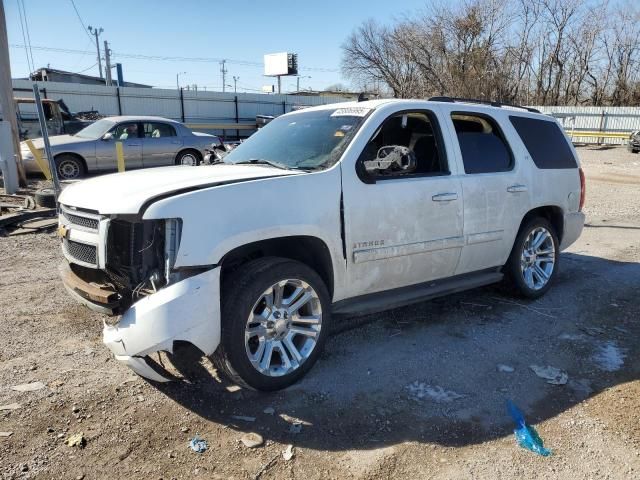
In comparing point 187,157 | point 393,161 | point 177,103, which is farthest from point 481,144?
point 177,103

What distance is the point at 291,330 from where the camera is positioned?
11.4 ft

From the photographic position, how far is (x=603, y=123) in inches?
1296

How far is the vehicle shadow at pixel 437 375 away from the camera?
3.06 m

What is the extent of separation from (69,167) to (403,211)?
1153 cm

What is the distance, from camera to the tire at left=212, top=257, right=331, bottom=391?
3.12 metres

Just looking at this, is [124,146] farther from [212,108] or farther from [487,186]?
[212,108]

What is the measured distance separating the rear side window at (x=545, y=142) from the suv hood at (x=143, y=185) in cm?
278

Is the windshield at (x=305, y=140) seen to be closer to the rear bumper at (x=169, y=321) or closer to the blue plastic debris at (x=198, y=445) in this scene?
the rear bumper at (x=169, y=321)

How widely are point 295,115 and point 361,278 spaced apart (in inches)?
72.8

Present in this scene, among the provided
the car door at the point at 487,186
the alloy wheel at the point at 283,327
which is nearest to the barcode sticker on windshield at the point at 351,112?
the car door at the point at 487,186

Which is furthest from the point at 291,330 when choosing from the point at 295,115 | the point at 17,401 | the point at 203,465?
→ the point at 295,115

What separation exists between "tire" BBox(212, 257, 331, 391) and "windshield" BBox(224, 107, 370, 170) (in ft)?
2.79

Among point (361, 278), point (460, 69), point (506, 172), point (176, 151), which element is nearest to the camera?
point (361, 278)

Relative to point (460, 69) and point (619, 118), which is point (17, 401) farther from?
point (460, 69)
